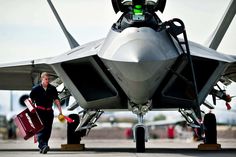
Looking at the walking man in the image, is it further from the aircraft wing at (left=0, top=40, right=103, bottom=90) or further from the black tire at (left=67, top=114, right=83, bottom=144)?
the black tire at (left=67, top=114, right=83, bottom=144)

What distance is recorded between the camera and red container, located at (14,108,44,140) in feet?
38.8

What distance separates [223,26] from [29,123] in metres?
4.39

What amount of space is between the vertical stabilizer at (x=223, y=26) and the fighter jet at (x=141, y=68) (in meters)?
0.89

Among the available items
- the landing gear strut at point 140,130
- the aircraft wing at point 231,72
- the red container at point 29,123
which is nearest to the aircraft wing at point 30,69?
the red container at point 29,123

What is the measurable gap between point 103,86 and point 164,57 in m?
1.89

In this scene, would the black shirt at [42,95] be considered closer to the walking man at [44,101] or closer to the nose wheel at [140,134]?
the walking man at [44,101]

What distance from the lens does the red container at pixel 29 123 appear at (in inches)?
→ 465

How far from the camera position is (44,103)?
11.8 metres

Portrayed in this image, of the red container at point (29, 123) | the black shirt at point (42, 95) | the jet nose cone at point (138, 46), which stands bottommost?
the red container at point (29, 123)

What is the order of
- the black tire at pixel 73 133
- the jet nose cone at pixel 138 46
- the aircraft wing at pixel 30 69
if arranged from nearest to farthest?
1. the jet nose cone at pixel 138 46
2. the aircraft wing at pixel 30 69
3. the black tire at pixel 73 133

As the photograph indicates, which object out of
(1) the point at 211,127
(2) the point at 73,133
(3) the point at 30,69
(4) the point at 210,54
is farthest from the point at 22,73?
(4) the point at 210,54

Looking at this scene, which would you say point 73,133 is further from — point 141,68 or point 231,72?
point 141,68

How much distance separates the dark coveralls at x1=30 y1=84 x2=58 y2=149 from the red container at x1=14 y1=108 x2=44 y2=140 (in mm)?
89

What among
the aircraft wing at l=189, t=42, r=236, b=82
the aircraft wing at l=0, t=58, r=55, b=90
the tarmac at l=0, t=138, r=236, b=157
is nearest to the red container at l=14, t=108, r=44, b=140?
the tarmac at l=0, t=138, r=236, b=157
